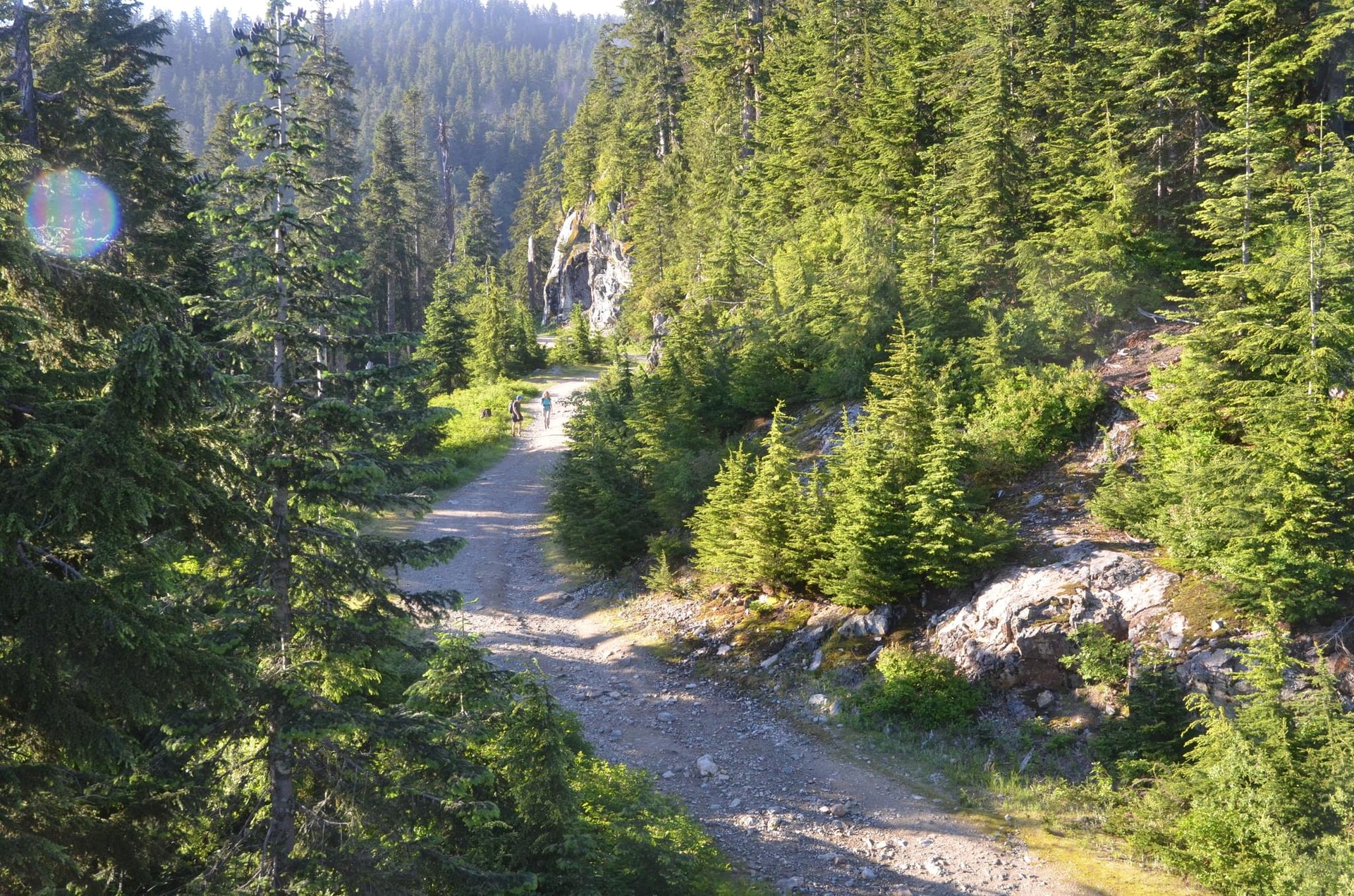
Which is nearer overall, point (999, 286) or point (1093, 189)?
point (1093, 189)

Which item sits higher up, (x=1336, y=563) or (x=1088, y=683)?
(x=1336, y=563)

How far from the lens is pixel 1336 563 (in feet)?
35.3

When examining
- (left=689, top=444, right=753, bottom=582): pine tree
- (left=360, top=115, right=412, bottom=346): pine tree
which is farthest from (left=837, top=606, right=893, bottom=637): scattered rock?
(left=360, top=115, right=412, bottom=346): pine tree

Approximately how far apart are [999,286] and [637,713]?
1455cm

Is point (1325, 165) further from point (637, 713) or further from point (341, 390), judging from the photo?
point (341, 390)

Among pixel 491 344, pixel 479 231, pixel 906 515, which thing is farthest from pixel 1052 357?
pixel 479 231

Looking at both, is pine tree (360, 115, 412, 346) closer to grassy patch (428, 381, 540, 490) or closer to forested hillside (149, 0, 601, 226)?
grassy patch (428, 381, 540, 490)

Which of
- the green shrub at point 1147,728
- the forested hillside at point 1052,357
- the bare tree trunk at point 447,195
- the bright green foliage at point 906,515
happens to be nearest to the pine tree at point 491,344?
the forested hillside at point 1052,357

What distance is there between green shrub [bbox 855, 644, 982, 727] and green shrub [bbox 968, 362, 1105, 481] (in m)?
4.71

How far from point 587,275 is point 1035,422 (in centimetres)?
5109

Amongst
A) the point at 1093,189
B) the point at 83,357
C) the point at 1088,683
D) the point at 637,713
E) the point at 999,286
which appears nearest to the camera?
the point at 83,357

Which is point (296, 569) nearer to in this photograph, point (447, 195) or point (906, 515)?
point (906, 515)

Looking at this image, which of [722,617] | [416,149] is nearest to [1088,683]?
[722,617]

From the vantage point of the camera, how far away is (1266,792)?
8930 mm
